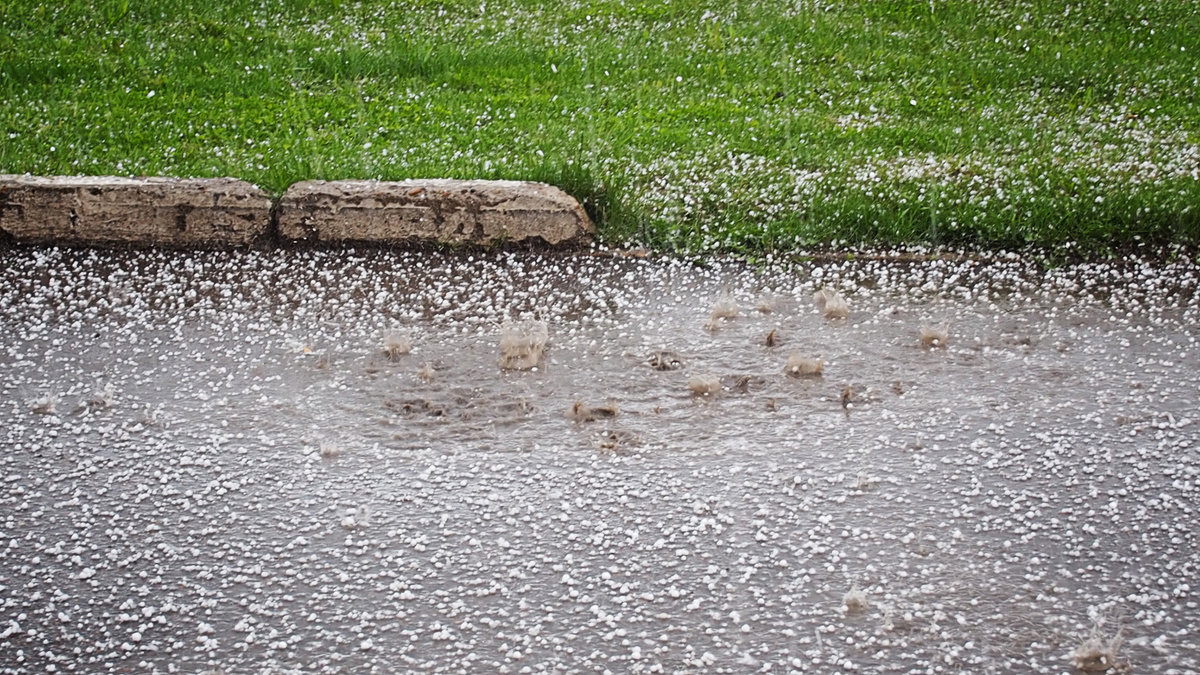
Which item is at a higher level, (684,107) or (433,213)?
(684,107)

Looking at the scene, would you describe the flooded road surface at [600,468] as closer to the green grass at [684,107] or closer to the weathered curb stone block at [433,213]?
the weathered curb stone block at [433,213]

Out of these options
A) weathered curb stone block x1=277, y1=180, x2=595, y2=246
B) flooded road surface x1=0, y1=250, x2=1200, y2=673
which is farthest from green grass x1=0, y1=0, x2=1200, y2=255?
flooded road surface x1=0, y1=250, x2=1200, y2=673

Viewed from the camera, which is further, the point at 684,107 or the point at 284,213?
the point at 684,107

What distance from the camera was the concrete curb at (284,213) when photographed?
568 centimetres

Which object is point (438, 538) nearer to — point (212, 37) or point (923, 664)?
point (923, 664)

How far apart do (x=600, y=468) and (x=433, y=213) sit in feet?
7.53

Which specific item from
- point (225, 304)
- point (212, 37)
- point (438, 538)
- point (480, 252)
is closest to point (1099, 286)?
point (480, 252)

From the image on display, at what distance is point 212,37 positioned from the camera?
8414 millimetres

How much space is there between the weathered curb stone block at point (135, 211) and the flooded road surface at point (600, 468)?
350 mm

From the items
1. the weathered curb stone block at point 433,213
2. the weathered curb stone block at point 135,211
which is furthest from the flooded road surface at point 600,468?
the weathered curb stone block at point 135,211

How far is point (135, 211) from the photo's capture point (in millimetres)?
5812

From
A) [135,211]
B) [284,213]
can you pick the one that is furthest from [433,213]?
[135,211]

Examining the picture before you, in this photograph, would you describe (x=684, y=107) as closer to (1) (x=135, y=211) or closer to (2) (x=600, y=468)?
(1) (x=135, y=211)

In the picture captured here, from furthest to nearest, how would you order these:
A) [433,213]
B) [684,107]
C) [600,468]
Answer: [684,107] → [433,213] → [600,468]
